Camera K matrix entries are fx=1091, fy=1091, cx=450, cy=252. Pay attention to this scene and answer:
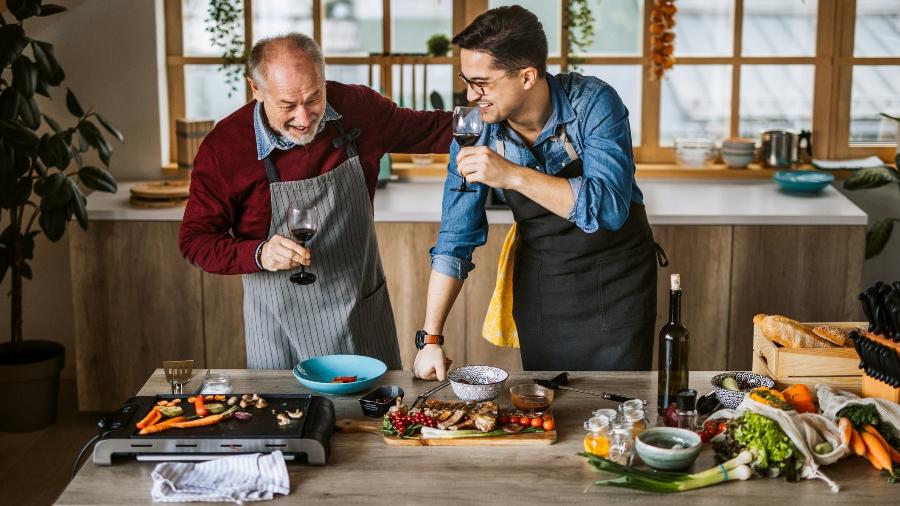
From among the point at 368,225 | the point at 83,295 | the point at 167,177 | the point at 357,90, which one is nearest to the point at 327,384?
the point at 368,225

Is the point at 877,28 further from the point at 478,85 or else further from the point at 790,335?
the point at 478,85

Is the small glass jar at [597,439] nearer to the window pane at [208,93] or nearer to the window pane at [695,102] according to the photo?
the window pane at [695,102]

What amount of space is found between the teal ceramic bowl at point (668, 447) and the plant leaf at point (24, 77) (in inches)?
112

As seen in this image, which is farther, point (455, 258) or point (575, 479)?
point (455, 258)

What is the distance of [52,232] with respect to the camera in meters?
4.14

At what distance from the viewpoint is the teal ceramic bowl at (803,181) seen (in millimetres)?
4566

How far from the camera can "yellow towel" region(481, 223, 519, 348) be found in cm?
316

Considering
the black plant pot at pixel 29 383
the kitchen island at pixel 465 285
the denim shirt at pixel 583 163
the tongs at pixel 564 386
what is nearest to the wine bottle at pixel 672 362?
the tongs at pixel 564 386

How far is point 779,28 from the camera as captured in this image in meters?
4.88

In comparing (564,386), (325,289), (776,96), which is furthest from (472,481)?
(776,96)

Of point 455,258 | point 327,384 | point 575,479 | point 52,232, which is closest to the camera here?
point 575,479

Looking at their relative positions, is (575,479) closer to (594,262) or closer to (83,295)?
(594,262)

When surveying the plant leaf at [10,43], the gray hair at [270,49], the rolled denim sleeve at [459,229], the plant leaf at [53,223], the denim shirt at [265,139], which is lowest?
the plant leaf at [53,223]

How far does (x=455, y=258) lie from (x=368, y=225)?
45 centimetres
